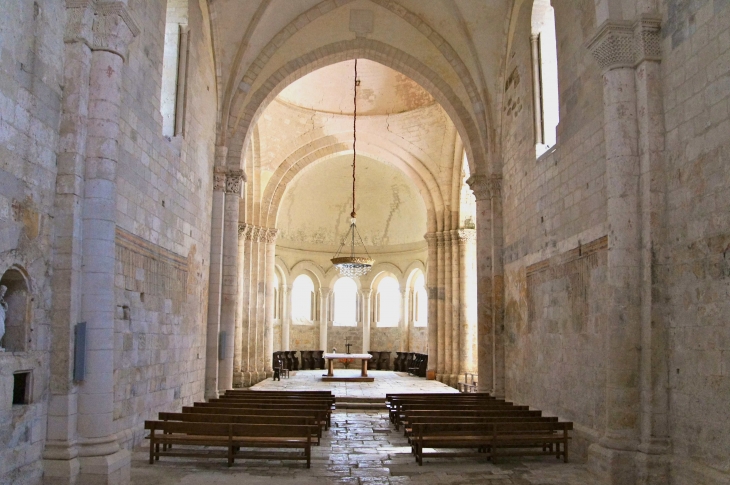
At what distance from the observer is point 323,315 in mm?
30422

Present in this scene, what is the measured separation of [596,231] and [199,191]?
846 cm

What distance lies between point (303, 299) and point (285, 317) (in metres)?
2.06

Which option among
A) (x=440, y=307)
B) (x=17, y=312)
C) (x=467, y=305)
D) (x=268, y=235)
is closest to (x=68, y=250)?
(x=17, y=312)

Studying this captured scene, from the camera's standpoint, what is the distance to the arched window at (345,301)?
104 feet

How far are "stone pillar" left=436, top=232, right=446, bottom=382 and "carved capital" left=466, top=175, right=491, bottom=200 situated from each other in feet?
25.5

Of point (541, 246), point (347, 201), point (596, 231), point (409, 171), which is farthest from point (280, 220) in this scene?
point (596, 231)

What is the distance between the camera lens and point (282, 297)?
29.6 metres

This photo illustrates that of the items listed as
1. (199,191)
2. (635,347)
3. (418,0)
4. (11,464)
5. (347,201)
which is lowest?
(11,464)

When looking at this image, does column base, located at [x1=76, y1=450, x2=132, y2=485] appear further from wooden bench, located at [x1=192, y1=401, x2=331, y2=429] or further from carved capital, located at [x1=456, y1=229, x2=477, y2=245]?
carved capital, located at [x1=456, y1=229, x2=477, y2=245]

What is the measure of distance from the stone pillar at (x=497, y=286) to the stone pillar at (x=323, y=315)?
51.0 feet

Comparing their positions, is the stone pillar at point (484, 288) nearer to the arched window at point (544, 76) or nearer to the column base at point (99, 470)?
the arched window at point (544, 76)

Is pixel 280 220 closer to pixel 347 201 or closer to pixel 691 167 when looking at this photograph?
pixel 347 201

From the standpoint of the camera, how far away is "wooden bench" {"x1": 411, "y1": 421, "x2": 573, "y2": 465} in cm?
909

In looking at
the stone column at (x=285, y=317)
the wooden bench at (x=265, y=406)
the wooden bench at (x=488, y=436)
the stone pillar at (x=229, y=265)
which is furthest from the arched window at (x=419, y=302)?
the wooden bench at (x=488, y=436)
